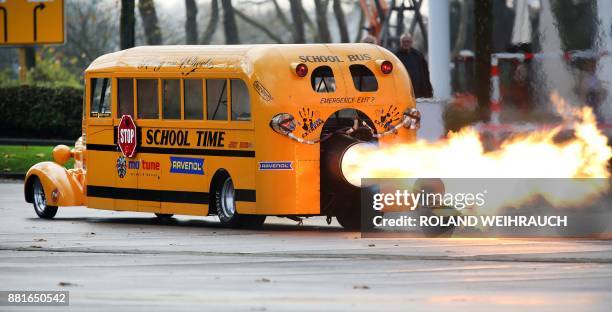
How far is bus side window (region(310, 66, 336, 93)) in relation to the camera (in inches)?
787

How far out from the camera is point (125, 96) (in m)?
21.8

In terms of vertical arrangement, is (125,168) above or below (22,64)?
below

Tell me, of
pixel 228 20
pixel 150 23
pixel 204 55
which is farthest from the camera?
pixel 228 20

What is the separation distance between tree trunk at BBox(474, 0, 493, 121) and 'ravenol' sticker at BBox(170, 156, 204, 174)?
159 inches

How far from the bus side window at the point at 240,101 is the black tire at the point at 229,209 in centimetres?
72

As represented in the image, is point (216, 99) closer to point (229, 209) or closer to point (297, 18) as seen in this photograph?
point (229, 209)

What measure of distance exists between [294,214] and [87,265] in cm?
456

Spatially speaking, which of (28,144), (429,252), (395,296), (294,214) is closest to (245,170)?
(294,214)

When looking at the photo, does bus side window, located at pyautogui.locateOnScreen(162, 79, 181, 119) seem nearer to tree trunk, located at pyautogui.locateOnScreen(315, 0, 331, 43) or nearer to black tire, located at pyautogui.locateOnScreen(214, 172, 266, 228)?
black tire, located at pyautogui.locateOnScreen(214, 172, 266, 228)

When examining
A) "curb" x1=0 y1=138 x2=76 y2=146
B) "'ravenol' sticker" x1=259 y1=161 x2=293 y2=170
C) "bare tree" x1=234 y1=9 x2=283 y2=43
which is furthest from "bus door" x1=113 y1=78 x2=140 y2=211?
"bare tree" x1=234 y1=9 x2=283 y2=43

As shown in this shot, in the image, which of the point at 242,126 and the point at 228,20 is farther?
the point at 228,20

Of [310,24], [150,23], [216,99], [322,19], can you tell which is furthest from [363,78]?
[310,24]

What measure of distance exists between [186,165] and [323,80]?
1.94m

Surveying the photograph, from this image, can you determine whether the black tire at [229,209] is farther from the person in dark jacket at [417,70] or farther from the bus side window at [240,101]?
the person in dark jacket at [417,70]
